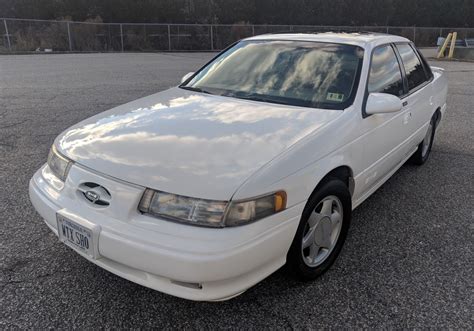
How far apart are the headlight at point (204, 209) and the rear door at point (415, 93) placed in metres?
2.35

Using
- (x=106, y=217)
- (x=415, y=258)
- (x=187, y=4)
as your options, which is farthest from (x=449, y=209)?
(x=187, y=4)

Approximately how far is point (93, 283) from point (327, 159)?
5.49 ft

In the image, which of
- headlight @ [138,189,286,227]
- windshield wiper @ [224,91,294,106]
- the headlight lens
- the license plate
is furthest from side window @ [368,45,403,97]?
A: the license plate

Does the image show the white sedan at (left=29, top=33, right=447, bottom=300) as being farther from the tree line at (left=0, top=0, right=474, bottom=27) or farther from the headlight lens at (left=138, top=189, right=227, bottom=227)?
the tree line at (left=0, top=0, right=474, bottom=27)

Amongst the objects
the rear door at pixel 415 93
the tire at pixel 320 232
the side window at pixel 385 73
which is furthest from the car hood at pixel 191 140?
the rear door at pixel 415 93

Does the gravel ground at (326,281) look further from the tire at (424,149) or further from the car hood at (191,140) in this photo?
the car hood at (191,140)

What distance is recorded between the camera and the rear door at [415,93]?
402 cm

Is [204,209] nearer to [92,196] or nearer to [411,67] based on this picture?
[92,196]

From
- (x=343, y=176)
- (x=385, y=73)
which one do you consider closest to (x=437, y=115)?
(x=385, y=73)

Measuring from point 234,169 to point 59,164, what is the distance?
119 cm

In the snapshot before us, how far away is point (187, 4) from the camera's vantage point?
33688 mm

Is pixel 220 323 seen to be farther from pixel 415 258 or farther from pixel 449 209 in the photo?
pixel 449 209

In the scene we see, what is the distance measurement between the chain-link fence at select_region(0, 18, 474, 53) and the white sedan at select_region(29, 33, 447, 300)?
20505mm

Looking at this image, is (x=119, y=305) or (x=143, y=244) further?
(x=119, y=305)
